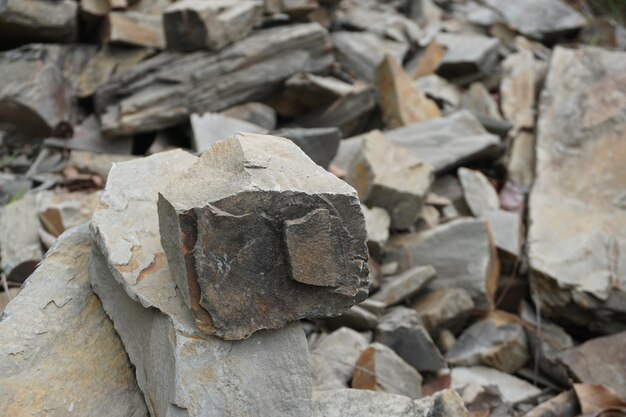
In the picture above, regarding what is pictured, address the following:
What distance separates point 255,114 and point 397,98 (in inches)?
38.0

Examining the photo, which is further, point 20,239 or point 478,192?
point 478,192

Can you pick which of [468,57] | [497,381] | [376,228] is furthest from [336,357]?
[468,57]

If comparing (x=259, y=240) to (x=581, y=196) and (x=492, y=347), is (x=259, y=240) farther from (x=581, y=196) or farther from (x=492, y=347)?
(x=581, y=196)

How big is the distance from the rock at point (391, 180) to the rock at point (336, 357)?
3.21ft

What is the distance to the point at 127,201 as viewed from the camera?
2.18 metres

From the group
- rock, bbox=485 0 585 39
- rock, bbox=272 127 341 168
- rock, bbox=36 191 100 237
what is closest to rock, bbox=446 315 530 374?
rock, bbox=272 127 341 168

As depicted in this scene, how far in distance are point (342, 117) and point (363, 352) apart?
233 centimetres

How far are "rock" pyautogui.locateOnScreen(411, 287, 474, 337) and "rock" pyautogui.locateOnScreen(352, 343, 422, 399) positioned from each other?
1.76 feet

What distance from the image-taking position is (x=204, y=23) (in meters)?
4.24

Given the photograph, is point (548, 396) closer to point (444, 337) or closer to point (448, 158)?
point (444, 337)

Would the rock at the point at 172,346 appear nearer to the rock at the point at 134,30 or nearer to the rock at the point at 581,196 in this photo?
the rock at the point at 581,196

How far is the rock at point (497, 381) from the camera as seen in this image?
300 centimetres

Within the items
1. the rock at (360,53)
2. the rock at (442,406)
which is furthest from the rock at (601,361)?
the rock at (360,53)

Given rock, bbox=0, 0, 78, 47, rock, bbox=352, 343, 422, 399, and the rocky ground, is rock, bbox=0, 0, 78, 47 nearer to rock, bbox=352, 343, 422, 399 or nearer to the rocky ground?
the rocky ground
